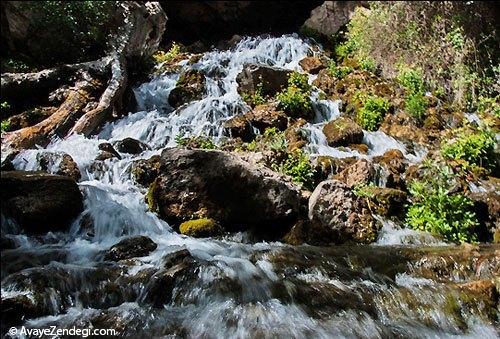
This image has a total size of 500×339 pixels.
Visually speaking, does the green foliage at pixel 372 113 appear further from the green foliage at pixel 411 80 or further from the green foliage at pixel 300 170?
the green foliage at pixel 300 170

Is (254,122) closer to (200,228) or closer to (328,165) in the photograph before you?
(328,165)

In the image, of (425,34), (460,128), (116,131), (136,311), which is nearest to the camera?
(136,311)

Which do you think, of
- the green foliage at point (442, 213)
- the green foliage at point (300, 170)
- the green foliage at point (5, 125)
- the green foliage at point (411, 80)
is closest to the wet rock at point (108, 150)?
the green foliage at point (5, 125)

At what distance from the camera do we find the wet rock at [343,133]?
10.0m

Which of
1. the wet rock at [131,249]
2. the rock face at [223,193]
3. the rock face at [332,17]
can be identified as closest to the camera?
the wet rock at [131,249]

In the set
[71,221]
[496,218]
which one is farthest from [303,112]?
[71,221]

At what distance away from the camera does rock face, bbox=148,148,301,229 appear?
683cm

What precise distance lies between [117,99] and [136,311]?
829cm

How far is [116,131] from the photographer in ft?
35.4

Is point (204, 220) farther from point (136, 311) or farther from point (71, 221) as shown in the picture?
point (136, 311)

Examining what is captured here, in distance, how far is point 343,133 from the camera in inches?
396

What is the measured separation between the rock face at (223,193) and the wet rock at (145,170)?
135cm

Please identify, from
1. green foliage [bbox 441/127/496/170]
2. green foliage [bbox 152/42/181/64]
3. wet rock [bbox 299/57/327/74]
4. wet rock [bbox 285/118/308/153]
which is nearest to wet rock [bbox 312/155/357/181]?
wet rock [bbox 285/118/308/153]

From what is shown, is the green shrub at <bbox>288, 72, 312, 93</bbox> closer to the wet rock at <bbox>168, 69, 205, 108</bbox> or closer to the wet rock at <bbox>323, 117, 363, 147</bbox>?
the wet rock at <bbox>323, 117, 363, 147</bbox>
